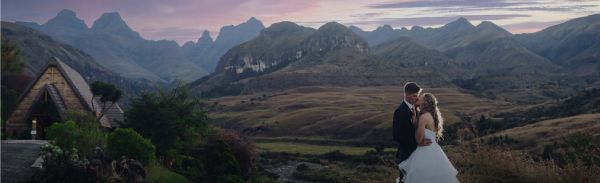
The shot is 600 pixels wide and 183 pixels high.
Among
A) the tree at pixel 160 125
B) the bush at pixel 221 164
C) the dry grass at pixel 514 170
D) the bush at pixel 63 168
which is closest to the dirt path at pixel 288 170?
the tree at pixel 160 125

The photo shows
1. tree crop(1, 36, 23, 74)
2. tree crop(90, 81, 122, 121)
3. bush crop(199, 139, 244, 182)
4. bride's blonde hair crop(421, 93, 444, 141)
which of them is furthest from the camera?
tree crop(1, 36, 23, 74)

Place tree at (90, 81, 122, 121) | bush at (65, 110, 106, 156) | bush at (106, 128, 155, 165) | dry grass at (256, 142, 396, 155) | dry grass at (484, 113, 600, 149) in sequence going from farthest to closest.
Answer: dry grass at (256, 142, 396, 155) < dry grass at (484, 113, 600, 149) < tree at (90, 81, 122, 121) < bush at (106, 128, 155, 165) < bush at (65, 110, 106, 156)

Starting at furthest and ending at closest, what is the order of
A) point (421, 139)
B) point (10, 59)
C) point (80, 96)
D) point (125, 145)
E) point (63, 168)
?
point (10, 59) < point (80, 96) < point (125, 145) < point (63, 168) < point (421, 139)

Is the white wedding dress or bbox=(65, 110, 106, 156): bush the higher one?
the white wedding dress

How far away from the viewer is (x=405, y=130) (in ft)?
29.0

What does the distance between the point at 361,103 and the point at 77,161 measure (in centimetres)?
11701

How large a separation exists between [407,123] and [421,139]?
294mm

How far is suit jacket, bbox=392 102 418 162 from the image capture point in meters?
8.77

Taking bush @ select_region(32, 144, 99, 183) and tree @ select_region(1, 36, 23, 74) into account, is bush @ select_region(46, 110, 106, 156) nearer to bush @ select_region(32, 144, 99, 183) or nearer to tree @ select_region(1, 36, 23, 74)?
bush @ select_region(32, 144, 99, 183)

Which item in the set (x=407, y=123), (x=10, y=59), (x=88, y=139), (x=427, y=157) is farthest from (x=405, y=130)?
(x=10, y=59)

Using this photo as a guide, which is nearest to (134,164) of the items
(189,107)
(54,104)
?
(54,104)

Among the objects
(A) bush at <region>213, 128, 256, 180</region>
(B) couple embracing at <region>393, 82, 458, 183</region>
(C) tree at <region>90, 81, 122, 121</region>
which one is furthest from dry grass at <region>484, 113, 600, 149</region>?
(B) couple embracing at <region>393, 82, 458, 183</region>

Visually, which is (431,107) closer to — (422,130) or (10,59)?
(422,130)

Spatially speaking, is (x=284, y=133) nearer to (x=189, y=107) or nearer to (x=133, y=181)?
(x=189, y=107)
